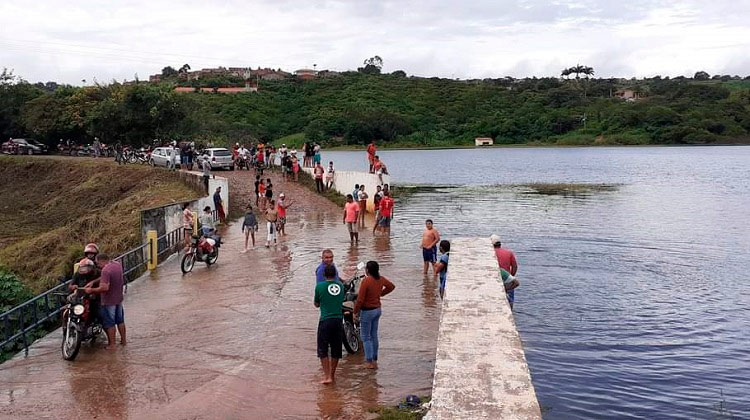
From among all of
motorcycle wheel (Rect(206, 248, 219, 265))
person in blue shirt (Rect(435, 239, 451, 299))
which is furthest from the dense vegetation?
person in blue shirt (Rect(435, 239, 451, 299))

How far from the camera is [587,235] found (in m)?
28.6

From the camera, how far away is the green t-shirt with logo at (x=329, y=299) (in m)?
9.38

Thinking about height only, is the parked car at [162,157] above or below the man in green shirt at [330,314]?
above

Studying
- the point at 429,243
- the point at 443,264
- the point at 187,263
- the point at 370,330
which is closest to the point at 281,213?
the point at 187,263

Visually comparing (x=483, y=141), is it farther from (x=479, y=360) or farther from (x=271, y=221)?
(x=479, y=360)

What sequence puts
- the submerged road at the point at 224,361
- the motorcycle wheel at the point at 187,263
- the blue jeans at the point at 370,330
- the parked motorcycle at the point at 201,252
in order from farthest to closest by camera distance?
the parked motorcycle at the point at 201,252 < the motorcycle wheel at the point at 187,263 < the blue jeans at the point at 370,330 < the submerged road at the point at 224,361

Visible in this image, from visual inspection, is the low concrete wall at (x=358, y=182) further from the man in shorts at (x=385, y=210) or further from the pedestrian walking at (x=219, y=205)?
the pedestrian walking at (x=219, y=205)

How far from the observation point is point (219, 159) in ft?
130

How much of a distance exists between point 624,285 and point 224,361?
39.2 feet

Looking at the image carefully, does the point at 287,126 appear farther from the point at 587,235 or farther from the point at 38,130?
the point at 587,235

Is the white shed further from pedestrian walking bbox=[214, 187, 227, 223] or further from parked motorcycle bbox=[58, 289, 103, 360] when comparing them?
parked motorcycle bbox=[58, 289, 103, 360]

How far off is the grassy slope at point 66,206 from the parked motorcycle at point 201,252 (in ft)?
16.6

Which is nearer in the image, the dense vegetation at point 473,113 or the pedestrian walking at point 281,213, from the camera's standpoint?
the pedestrian walking at point 281,213

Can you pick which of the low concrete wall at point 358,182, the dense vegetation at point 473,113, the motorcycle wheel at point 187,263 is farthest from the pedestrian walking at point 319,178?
the dense vegetation at point 473,113
